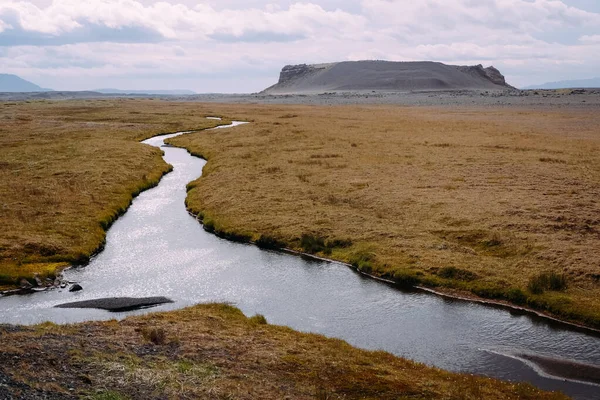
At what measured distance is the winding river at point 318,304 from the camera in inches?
Answer: 1038

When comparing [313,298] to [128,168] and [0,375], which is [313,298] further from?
[128,168]

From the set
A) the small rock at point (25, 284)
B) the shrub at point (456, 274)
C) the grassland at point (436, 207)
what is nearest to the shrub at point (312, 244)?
the grassland at point (436, 207)

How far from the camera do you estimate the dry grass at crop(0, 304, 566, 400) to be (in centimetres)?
1928

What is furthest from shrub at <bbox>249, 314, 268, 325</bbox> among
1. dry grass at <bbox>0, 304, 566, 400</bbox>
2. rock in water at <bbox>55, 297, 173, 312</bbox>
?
rock in water at <bbox>55, 297, 173, 312</bbox>

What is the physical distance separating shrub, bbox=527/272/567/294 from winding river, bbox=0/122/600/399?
96.5 inches

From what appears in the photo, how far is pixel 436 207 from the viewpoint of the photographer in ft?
161

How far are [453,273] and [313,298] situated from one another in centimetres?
918

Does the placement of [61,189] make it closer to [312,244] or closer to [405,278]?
[312,244]

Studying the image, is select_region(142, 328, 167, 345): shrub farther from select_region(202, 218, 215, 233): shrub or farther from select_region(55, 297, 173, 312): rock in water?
select_region(202, 218, 215, 233): shrub

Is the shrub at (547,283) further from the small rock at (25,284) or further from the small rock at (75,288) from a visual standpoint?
the small rock at (25,284)

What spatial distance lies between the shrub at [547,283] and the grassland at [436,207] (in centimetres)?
8

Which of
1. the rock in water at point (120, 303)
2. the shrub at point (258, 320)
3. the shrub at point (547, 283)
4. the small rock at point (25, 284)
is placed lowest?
the rock in water at point (120, 303)

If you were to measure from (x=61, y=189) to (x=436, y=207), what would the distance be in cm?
3696

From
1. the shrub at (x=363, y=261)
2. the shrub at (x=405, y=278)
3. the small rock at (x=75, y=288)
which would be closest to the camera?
the small rock at (x=75, y=288)
